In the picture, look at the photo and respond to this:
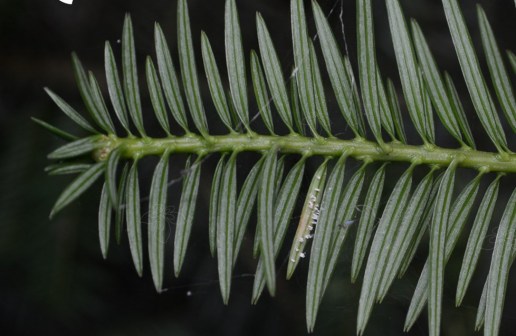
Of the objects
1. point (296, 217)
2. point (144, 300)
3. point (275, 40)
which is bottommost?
point (144, 300)

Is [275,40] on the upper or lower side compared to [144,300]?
upper

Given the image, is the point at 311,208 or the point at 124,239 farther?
the point at 124,239

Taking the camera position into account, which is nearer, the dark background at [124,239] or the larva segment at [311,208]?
the larva segment at [311,208]

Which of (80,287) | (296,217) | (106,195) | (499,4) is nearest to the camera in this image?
(106,195)

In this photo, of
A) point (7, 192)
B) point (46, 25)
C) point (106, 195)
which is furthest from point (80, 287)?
point (106, 195)

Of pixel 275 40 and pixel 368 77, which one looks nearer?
pixel 368 77

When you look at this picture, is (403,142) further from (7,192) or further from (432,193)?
(7,192)

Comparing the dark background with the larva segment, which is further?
the dark background

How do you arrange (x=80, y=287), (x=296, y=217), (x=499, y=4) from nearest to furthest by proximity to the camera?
(x=296, y=217) → (x=80, y=287) → (x=499, y=4)
